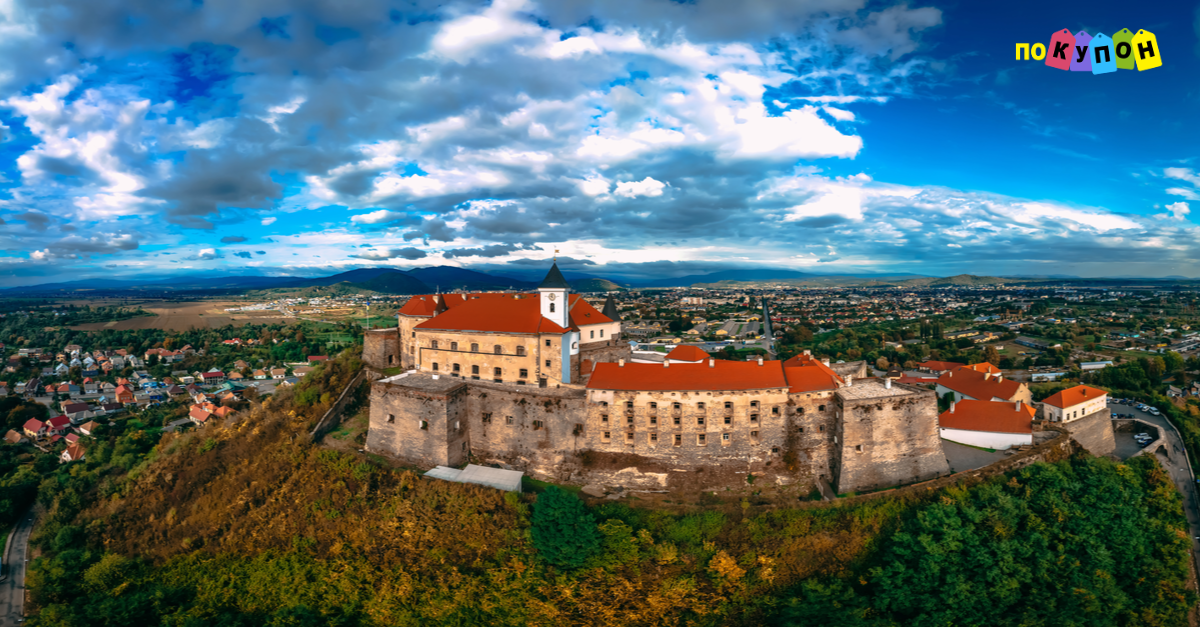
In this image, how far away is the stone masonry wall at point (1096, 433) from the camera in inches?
1758

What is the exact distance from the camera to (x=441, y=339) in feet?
132

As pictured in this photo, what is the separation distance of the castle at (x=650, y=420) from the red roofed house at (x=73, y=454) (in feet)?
142

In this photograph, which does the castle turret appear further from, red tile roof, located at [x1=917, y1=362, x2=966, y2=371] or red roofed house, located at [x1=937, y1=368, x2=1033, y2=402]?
red tile roof, located at [x1=917, y1=362, x2=966, y2=371]

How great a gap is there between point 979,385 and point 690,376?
100ft

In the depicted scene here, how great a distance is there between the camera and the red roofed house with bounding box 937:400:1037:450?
37656 millimetres

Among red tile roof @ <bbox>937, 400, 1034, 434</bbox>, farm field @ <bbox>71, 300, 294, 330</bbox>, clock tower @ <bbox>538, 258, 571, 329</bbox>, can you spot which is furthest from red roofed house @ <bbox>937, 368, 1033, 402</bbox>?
farm field @ <bbox>71, 300, 294, 330</bbox>

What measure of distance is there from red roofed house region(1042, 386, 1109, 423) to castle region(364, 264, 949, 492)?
63.9 ft

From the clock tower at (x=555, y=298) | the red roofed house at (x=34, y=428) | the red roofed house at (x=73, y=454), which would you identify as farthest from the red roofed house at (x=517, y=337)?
the red roofed house at (x=34, y=428)

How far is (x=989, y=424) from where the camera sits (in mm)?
38562

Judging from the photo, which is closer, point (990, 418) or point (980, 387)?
point (990, 418)

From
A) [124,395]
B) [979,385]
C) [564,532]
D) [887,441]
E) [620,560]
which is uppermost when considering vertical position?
[979,385]

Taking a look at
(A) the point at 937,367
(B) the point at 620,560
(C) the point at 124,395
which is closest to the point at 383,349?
(B) the point at 620,560

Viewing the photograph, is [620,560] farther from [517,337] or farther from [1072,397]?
[1072,397]

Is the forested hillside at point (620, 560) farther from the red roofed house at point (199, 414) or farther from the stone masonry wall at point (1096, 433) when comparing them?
the red roofed house at point (199, 414)
